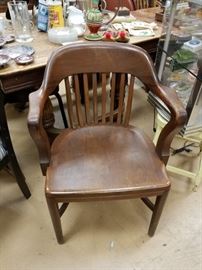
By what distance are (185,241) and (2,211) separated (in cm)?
102

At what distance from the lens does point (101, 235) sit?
1.29 metres

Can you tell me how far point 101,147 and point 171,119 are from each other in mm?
342

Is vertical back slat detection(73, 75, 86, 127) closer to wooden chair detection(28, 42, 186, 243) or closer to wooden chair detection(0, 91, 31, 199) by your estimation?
wooden chair detection(28, 42, 186, 243)

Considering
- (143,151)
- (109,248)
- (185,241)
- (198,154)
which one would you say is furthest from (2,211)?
(198,154)

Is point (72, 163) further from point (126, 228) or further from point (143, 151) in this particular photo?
point (126, 228)

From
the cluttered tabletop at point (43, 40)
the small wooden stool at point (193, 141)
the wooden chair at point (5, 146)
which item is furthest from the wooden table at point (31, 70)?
the small wooden stool at point (193, 141)

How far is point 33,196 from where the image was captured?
4.82ft

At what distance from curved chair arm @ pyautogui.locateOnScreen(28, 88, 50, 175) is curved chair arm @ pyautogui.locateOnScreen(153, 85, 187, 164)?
483 mm

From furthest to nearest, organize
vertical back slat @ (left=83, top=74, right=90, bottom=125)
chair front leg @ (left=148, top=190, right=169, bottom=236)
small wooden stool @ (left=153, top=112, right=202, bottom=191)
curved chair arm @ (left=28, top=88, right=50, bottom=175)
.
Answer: small wooden stool @ (left=153, top=112, right=202, bottom=191), vertical back slat @ (left=83, top=74, right=90, bottom=125), chair front leg @ (left=148, top=190, right=169, bottom=236), curved chair arm @ (left=28, top=88, right=50, bottom=175)

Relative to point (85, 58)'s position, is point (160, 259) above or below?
below

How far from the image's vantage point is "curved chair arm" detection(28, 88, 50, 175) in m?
0.88


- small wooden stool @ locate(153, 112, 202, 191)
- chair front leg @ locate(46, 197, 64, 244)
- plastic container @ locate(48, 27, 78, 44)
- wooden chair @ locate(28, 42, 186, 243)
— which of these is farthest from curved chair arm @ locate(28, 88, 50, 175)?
small wooden stool @ locate(153, 112, 202, 191)

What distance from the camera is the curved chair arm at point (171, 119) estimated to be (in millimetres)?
925

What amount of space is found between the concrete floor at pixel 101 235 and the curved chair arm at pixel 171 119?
1.63 ft
